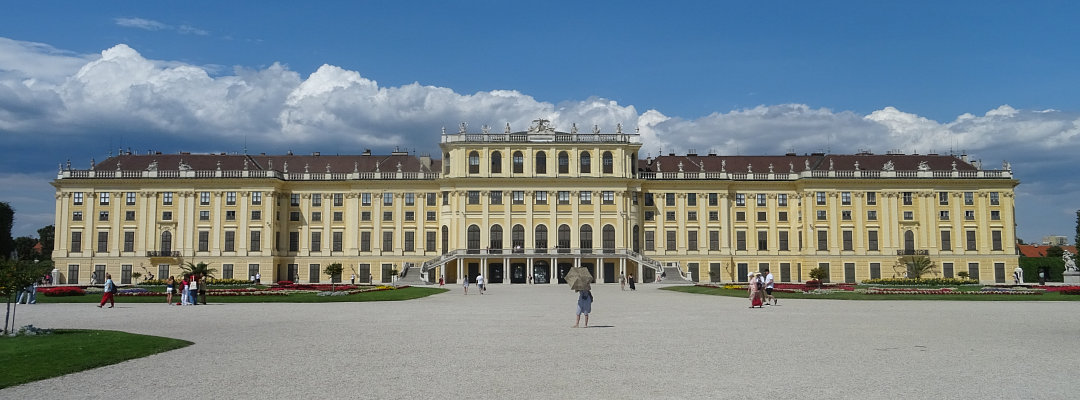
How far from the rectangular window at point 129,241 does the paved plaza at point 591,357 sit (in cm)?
5392

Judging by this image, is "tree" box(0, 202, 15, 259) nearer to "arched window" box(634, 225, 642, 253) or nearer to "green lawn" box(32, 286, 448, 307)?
"green lawn" box(32, 286, 448, 307)

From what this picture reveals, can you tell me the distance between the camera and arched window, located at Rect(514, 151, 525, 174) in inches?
3088

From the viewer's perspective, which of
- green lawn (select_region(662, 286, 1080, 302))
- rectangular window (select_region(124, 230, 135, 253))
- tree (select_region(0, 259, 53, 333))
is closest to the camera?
tree (select_region(0, 259, 53, 333))

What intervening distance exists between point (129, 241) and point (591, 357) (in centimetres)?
7326

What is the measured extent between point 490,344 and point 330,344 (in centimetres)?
356

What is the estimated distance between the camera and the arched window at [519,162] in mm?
78438

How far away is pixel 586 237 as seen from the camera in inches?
3091

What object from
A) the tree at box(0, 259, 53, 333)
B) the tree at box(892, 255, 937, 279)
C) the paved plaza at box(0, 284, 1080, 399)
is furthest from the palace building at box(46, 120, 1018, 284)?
the tree at box(0, 259, 53, 333)

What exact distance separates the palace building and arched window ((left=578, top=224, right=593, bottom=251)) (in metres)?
0.11

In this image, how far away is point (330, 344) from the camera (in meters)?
19.1

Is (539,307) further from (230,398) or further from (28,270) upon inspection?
(230,398)

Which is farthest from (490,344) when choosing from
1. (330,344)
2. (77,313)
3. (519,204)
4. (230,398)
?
(519,204)

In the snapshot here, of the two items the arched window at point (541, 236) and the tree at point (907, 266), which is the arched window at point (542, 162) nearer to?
the arched window at point (541, 236)

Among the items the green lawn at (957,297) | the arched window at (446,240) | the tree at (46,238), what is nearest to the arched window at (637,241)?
the arched window at (446,240)
